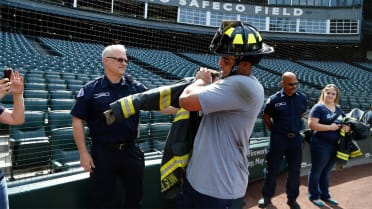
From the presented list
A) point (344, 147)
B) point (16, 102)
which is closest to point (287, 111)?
point (344, 147)

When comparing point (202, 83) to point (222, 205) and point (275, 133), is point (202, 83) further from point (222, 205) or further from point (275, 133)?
point (275, 133)

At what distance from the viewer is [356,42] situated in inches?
1152

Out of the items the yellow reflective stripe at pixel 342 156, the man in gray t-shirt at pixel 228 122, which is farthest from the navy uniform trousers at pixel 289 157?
the man in gray t-shirt at pixel 228 122

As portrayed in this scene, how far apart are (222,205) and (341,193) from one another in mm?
3620

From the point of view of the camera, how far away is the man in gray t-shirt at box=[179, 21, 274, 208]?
1.59m

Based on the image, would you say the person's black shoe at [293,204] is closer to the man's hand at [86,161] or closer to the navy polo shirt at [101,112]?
the navy polo shirt at [101,112]

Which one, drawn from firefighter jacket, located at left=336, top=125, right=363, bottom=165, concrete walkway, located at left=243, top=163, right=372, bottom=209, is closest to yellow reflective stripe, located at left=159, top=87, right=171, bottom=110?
concrete walkway, located at left=243, top=163, right=372, bottom=209

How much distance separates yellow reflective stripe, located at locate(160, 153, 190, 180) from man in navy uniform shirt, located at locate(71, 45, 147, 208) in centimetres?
75

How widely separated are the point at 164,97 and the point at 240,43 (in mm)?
455

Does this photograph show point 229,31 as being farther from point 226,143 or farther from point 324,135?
point 324,135

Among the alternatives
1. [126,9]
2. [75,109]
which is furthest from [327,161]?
[126,9]

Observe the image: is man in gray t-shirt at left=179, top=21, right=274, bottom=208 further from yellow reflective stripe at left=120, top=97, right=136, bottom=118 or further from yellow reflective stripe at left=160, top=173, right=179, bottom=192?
yellow reflective stripe at left=120, top=97, right=136, bottom=118

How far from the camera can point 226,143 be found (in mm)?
1648

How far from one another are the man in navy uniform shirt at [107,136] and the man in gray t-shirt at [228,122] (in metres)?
0.89
